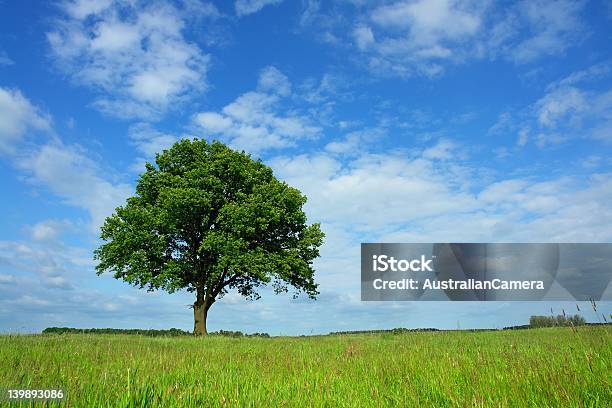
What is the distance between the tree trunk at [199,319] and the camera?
33.9m

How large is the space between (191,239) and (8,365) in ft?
77.6

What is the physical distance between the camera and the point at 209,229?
3362cm

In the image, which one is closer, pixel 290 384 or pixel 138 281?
pixel 290 384

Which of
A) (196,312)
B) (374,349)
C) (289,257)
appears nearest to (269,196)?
(289,257)

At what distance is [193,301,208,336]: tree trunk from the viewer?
33.9 meters

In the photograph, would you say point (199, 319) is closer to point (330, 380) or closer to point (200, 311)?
point (200, 311)

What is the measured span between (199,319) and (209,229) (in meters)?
6.66

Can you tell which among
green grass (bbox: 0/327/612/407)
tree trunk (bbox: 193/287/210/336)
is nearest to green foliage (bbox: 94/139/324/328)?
tree trunk (bbox: 193/287/210/336)

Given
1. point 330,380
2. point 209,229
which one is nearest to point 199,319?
point 209,229

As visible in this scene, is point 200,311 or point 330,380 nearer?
point 330,380

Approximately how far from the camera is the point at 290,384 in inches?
354

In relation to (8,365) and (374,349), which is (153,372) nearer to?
(8,365)

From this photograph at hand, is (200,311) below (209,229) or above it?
below

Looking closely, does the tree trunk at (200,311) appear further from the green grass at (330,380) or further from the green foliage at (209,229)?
the green grass at (330,380)
